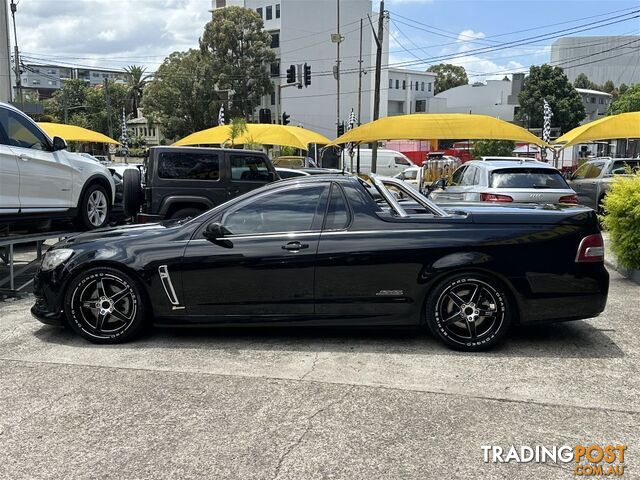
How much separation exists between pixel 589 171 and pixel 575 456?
1353 centimetres

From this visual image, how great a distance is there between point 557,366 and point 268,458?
2.60 m

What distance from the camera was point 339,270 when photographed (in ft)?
16.3

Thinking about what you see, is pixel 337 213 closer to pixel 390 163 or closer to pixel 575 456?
pixel 575 456

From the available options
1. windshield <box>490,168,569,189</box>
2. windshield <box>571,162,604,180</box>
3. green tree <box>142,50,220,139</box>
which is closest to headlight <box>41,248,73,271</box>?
windshield <box>490,168,569,189</box>

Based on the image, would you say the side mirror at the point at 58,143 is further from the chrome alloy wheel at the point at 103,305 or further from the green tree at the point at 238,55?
the green tree at the point at 238,55

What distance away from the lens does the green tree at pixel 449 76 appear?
10756 centimetres

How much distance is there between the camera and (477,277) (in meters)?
4.90

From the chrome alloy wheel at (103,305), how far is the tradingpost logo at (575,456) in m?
3.27

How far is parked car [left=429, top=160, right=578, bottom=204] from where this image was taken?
398 inches

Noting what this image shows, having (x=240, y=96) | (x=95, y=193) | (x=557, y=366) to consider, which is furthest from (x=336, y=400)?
(x=240, y=96)

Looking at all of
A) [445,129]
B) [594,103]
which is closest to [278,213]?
[445,129]

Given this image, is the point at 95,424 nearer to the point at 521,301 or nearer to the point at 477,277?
the point at 477,277

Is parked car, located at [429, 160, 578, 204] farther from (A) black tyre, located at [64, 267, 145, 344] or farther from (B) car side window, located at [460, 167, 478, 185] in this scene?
(A) black tyre, located at [64, 267, 145, 344]

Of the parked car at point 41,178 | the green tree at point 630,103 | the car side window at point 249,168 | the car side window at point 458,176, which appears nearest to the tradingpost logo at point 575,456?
the parked car at point 41,178
